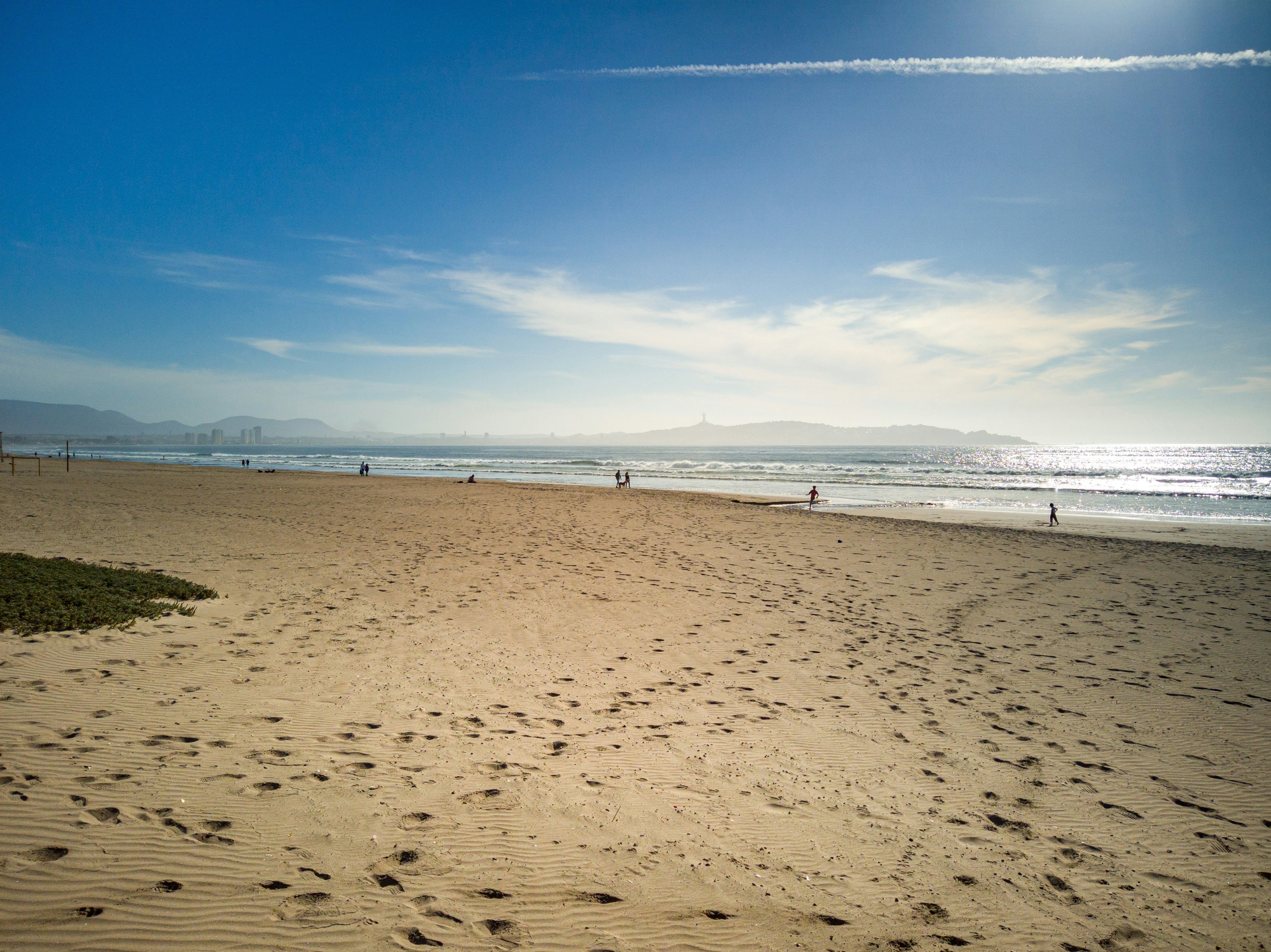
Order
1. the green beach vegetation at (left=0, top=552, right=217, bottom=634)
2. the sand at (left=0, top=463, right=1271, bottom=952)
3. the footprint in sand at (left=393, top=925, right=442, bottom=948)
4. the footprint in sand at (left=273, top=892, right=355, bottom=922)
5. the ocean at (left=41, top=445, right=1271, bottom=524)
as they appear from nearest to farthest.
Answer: the footprint in sand at (left=393, top=925, right=442, bottom=948) → the footprint in sand at (left=273, top=892, right=355, bottom=922) → the sand at (left=0, top=463, right=1271, bottom=952) → the green beach vegetation at (left=0, top=552, right=217, bottom=634) → the ocean at (left=41, top=445, right=1271, bottom=524)

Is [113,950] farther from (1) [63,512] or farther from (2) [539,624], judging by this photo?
(1) [63,512]

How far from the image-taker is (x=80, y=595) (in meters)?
8.32

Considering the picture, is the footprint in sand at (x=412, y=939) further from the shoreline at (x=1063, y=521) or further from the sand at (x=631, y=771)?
the shoreline at (x=1063, y=521)

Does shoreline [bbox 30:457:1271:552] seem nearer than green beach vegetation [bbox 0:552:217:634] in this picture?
No

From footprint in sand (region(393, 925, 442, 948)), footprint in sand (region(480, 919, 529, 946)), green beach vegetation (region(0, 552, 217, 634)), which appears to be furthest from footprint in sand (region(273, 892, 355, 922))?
green beach vegetation (region(0, 552, 217, 634))

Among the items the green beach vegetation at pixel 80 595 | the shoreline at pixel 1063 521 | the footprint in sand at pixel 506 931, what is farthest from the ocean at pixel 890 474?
the footprint in sand at pixel 506 931

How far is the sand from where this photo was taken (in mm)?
3533

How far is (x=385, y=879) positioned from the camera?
11.9 feet

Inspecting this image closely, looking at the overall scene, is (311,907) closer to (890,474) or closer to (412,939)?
(412,939)

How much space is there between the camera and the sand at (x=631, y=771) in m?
3.53

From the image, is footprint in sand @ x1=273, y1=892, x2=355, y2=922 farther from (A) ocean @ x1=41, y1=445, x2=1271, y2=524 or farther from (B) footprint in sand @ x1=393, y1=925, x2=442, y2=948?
(A) ocean @ x1=41, y1=445, x2=1271, y2=524

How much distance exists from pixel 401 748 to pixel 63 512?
2202 centimetres

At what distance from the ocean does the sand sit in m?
23.4

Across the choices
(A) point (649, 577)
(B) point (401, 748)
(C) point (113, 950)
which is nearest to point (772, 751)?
(B) point (401, 748)
